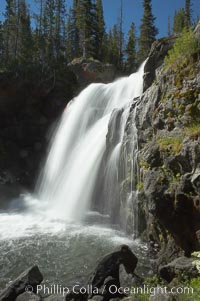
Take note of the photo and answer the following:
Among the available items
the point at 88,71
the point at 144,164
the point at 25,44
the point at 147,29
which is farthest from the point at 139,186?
the point at 147,29

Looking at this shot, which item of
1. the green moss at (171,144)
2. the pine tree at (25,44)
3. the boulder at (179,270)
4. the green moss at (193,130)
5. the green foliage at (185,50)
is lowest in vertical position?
the boulder at (179,270)

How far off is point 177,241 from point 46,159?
1455 cm

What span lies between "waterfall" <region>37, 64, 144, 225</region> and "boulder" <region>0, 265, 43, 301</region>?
653 cm

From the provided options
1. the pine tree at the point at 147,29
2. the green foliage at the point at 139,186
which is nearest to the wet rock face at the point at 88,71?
the pine tree at the point at 147,29

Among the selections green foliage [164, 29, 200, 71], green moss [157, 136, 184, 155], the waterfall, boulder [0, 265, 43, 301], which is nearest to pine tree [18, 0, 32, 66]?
the waterfall

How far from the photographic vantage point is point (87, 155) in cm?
1638

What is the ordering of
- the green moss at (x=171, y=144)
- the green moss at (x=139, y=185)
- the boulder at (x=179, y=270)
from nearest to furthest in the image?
the boulder at (x=179, y=270) < the green moss at (x=171, y=144) < the green moss at (x=139, y=185)

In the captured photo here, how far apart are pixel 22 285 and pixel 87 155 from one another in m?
9.58

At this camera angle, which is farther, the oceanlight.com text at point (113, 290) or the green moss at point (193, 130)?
the green moss at point (193, 130)

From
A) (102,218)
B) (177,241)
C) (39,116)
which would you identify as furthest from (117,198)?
(39,116)

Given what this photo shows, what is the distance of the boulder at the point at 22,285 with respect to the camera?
279 inches

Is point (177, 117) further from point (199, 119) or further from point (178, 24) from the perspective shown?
point (178, 24)

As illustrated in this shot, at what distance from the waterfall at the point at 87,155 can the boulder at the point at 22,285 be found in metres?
6.53

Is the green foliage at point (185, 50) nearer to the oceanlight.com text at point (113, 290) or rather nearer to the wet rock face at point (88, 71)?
the oceanlight.com text at point (113, 290)
